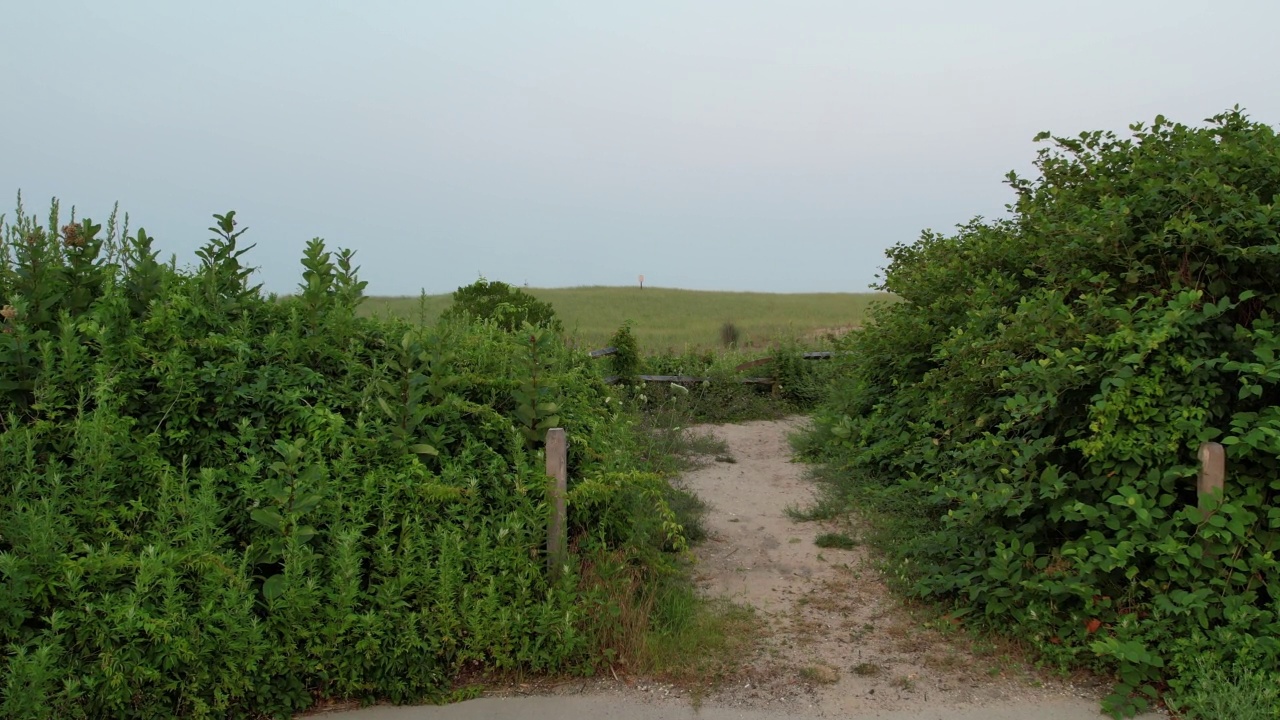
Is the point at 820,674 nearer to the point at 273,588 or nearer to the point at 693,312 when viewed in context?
the point at 273,588

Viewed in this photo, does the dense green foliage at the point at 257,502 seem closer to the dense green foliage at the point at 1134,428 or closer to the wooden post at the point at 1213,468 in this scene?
the dense green foliage at the point at 1134,428

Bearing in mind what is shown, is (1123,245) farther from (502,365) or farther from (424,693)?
(424,693)

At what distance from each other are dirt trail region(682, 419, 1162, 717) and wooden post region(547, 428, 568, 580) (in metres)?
1.06

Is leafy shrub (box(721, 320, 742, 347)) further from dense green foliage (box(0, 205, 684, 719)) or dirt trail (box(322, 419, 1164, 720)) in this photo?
dense green foliage (box(0, 205, 684, 719))

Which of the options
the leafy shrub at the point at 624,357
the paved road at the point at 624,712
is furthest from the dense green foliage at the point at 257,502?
the leafy shrub at the point at 624,357

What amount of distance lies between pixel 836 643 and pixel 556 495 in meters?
1.81

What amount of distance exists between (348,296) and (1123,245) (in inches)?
184

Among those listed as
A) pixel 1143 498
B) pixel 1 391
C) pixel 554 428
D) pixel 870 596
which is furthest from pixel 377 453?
pixel 1143 498

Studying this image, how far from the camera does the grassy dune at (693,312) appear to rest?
24.4 metres

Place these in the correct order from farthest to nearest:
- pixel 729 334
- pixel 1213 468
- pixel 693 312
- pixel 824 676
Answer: pixel 693 312 < pixel 729 334 < pixel 824 676 < pixel 1213 468

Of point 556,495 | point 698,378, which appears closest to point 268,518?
point 556,495

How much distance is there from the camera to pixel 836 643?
4730 millimetres

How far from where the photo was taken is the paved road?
151 inches

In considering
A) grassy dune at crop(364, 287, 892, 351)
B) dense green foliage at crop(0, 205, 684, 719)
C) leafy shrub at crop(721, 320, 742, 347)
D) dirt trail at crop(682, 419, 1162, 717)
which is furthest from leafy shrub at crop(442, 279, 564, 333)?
leafy shrub at crop(721, 320, 742, 347)
